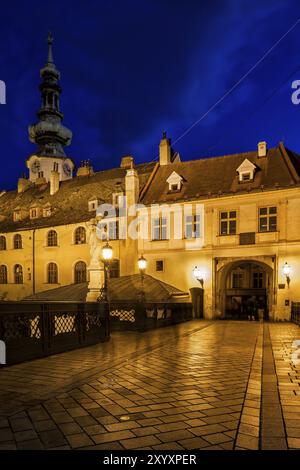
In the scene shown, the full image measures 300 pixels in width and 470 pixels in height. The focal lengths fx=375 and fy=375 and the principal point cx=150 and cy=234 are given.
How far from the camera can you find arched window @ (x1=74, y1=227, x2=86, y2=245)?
32281mm

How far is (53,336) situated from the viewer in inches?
403

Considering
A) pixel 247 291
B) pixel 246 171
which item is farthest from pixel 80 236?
pixel 246 171

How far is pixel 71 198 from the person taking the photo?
36531 mm

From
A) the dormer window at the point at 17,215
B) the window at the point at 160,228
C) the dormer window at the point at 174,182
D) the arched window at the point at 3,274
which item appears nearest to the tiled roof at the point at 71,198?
the dormer window at the point at 17,215

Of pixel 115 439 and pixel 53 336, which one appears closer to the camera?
pixel 115 439

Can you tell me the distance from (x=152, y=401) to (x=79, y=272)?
89.2 ft

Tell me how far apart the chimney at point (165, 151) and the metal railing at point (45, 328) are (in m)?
→ 21.2

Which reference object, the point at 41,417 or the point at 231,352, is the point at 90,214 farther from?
the point at 41,417

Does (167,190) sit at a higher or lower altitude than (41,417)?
higher

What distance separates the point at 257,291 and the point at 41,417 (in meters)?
27.2

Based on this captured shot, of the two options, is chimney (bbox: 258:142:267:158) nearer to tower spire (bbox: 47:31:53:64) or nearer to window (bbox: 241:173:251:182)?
window (bbox: 241:173:251:182)

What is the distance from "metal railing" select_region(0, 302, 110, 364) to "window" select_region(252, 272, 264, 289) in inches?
813

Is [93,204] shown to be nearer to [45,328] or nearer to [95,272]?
[95,272]

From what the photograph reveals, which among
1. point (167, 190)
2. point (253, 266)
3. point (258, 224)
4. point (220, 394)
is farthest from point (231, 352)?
point (253, 266)
